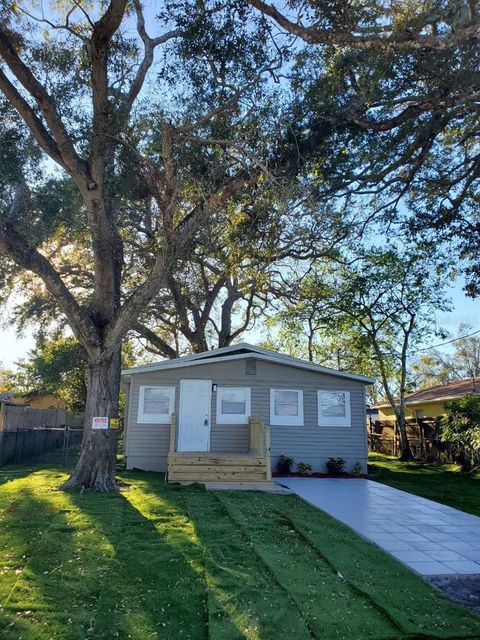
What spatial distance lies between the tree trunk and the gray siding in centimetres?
323

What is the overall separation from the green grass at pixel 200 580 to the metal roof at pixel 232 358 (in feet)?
17.9

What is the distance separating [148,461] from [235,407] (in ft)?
8.52

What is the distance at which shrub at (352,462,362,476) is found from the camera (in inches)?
507

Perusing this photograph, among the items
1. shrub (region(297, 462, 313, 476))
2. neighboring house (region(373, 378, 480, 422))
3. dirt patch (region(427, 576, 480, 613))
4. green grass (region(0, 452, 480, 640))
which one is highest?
neighboring house (region(373, 378, 480, 422))

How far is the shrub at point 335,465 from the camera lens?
1275 centimetres

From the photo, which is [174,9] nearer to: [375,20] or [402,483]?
[375,20]

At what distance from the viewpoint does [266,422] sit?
505 inches

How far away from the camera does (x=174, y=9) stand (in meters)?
8.26

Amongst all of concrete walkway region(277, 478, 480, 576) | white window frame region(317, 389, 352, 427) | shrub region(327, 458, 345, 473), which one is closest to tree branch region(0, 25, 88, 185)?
concrete walkway region(277, 478, 480, 576)

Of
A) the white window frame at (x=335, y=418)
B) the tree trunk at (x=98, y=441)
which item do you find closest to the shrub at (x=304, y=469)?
the white window frame at (x=335, y=418)

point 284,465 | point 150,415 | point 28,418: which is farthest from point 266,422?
point 28,418

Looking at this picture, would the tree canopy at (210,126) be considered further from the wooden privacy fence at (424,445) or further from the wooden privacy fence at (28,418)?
the wooden privacy fence at (424,445)

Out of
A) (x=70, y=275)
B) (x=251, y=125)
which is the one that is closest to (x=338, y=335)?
(x=70, y=275)

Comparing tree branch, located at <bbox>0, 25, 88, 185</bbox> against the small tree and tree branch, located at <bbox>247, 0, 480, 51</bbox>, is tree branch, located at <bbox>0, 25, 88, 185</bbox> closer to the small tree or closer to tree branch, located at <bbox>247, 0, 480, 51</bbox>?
tree branch, located at <bbox>247, 0, 480, 51</bbox>
